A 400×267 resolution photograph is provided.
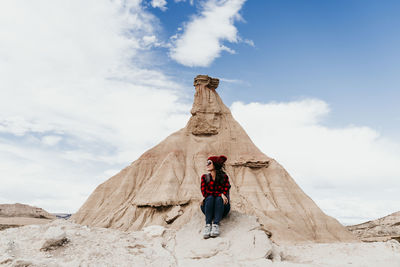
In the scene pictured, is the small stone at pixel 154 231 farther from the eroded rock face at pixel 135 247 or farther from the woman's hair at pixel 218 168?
the woman's hair at pixel 218 168

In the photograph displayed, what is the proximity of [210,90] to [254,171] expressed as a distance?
11.0 m

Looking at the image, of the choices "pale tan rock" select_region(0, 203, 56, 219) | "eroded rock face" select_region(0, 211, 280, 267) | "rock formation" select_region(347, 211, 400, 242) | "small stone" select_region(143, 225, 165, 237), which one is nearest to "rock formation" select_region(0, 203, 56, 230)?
"pale tan rock" select_region(0, 203, 56, 219)

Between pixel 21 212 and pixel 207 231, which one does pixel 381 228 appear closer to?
pixel 207 231

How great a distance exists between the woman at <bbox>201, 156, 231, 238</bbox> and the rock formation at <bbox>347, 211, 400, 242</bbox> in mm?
45156

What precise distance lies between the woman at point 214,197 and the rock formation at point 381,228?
4516 cm

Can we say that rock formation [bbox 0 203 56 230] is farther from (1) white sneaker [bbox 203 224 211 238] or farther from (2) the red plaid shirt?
(1) white sneaker [bbox 203 224 211 238]

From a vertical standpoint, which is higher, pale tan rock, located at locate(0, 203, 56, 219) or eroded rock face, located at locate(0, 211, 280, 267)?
pale tan rock, located at locate(0, 203, 56, 219)

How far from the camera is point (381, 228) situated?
169 ft

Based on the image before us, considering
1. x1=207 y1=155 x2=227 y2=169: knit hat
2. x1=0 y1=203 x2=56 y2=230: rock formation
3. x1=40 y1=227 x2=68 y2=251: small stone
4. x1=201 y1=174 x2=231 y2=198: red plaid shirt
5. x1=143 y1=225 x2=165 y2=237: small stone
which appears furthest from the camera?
x1=0 y1=203 x2=56 y2=230: rock formation

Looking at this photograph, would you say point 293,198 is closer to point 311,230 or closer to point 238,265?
point 311,230

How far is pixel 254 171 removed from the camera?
34562mm

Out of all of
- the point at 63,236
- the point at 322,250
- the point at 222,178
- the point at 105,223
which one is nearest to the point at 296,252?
the point at 322,250

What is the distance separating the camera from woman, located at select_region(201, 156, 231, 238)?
22.4 feet

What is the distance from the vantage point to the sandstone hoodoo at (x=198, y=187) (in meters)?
30.1
